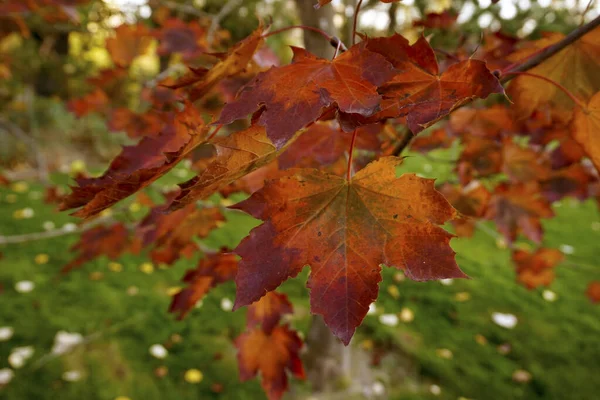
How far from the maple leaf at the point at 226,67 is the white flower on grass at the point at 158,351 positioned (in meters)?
1.56

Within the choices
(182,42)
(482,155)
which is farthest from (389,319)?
(182,42)

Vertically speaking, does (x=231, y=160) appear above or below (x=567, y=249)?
above

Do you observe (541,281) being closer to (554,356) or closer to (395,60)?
(554,356)

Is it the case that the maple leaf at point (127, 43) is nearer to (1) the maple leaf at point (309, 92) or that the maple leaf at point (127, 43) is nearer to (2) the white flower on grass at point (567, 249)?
(1) the maple leaf at point (309, 92)

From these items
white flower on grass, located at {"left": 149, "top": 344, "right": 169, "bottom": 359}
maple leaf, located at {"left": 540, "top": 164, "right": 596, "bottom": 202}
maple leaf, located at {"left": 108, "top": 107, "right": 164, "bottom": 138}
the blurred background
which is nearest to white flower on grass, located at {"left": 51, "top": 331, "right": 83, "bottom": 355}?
the blurred background

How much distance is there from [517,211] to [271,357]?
89 centimetres

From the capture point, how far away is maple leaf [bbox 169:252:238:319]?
3.35 ft

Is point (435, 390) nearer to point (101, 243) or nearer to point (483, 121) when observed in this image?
point (483, 121)

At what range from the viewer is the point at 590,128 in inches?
24.1

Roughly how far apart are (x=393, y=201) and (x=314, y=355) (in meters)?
1.32

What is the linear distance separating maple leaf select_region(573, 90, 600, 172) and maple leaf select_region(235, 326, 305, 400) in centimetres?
83

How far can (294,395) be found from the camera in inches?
66.1

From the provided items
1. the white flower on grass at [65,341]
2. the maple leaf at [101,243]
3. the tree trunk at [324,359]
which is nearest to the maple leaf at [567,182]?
the tree trunk at [324,359]

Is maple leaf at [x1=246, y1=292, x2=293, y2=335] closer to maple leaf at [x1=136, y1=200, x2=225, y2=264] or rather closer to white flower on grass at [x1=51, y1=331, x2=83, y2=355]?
maple leaf at [x1=136, y1=200, x2=225, y2=264]
